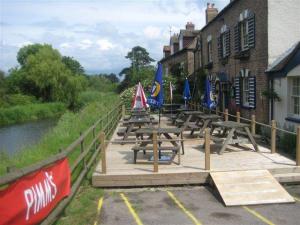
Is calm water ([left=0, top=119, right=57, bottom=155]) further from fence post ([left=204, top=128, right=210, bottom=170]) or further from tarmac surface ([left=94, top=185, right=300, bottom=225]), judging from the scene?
tarmac surface ([left=94, top=185, right=300, bottom=225])

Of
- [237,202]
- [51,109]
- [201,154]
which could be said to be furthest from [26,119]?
[237,202]

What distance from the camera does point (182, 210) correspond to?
7.77 metres

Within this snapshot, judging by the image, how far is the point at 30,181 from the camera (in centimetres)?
459

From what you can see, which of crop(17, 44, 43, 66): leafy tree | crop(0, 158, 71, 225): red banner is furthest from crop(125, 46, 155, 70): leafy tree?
crop(0, 158, 71, 225): red banner

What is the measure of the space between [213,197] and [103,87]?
8896 centimetres

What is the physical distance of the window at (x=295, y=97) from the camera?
13974 millimetres

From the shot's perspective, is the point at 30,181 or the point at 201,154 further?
the point at 201,154

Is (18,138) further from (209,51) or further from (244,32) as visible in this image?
(244,32)

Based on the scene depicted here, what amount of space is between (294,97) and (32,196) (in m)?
11.4

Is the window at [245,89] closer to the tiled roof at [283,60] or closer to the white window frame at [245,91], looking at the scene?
the white window frame at [245,91]

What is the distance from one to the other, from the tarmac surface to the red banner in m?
1.83

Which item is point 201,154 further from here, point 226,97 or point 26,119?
point 26,119

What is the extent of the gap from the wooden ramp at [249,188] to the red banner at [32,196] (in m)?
3.65

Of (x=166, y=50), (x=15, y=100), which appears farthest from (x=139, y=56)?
(x=166, y=50)
